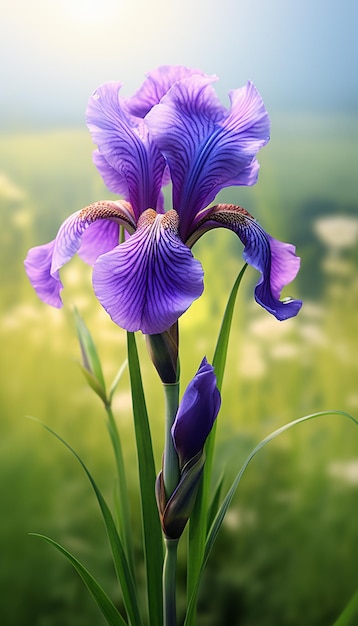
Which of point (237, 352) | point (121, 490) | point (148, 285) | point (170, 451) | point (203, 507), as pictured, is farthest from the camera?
point (237, 352)

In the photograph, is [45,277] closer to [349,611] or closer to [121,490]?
[121,490]

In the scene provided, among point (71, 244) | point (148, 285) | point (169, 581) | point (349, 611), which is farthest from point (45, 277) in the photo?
point (349, 611)

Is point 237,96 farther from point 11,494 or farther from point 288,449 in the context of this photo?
point 11,494

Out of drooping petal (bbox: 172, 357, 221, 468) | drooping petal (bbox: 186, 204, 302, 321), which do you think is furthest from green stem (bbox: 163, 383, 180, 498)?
drooping petal (bbox: 186, 204, 302, 321)

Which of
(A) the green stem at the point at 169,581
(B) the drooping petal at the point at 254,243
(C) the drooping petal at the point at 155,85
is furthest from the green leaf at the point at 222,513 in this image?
(C) the drooping petal at the point at 155,85

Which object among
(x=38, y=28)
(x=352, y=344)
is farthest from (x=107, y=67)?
(x=352, y=344)

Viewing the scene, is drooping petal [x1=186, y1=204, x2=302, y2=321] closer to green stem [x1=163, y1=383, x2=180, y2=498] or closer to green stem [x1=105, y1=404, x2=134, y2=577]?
green stem [x1=163, y1=383, x2=180, y2=498]
